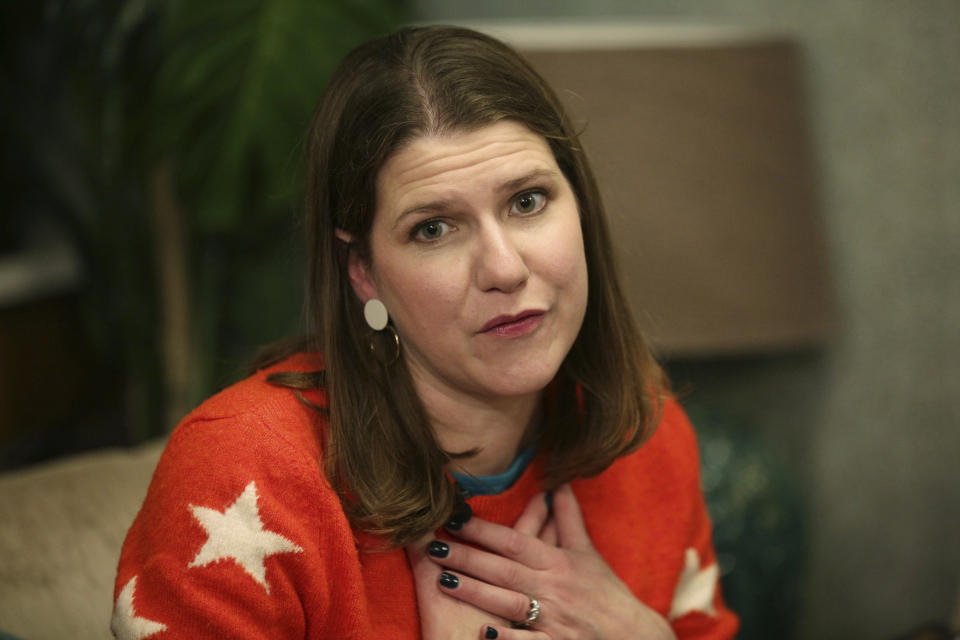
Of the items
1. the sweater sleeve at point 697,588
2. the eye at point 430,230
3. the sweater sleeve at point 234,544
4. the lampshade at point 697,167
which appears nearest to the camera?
the sweater sleeve at point 234,544

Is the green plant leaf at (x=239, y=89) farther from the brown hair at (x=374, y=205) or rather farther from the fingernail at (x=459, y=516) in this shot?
the fingernail at (x=459, y=516)

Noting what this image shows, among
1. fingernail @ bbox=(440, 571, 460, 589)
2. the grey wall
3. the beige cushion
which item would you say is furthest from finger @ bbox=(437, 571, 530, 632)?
the grey wall

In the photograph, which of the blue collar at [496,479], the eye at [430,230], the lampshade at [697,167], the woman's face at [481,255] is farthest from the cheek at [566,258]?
the lampshade at [697,167]

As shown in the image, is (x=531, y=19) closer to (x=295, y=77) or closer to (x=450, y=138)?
(x=295, y=77)

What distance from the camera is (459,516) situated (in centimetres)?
105

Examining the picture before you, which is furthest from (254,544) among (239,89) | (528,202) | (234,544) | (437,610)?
(239,89)

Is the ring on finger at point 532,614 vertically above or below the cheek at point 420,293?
below

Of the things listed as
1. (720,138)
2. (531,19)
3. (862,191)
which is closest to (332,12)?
(531,19)

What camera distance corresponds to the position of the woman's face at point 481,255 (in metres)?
0.93

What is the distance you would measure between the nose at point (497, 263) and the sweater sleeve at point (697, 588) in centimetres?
46

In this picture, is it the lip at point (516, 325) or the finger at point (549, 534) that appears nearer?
the lip at point (516, 325)

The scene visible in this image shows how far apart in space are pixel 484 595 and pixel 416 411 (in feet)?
0.70

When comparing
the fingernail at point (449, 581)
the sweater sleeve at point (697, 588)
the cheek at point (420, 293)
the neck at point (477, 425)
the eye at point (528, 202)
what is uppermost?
the eye at point (528, 202)

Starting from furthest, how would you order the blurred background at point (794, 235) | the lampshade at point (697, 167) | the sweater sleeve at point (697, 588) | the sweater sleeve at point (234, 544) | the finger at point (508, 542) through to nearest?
1. the blurred background at point (794, 235)
2. the lampshade at point (697, 167)
3. the sweater sleeve at point (697, 588)
4. the finger at point (508, 542)
5. the sweater sleeve at point (234, 544)
